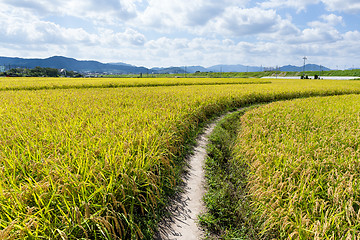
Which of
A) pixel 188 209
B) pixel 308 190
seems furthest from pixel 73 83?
pixel 308 190

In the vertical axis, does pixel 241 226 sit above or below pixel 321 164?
below

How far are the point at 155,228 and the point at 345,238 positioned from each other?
8.10 ft

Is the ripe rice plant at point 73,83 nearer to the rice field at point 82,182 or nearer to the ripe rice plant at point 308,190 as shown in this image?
the rice field at point 82,182

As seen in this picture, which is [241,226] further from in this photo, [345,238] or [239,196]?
[345,238]

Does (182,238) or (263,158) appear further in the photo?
(263,158)

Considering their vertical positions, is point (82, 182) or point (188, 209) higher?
point (82, 182)

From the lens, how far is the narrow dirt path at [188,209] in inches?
123

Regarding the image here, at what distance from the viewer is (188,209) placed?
3.69 m

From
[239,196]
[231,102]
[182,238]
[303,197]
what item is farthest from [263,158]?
[231,102]

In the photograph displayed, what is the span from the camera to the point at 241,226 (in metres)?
3.35

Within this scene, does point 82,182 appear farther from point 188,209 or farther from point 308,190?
point 308,190

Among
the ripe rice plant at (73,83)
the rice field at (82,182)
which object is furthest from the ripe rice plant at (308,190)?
the ripe rice plant at (73,83)

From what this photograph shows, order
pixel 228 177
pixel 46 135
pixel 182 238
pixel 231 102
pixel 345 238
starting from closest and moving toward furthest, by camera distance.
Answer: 1. pixel 345 238
2. pixel 182 238
3. pixel 46 135
4. pixel 228 177
5. pixel 231 102

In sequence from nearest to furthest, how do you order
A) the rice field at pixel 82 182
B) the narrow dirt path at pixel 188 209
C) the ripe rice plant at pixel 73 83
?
1. the rice field at pixel 82 182
2. the narrow dirt path at pixel 188 209
3. the ripe rice plant at pixel 73 83
